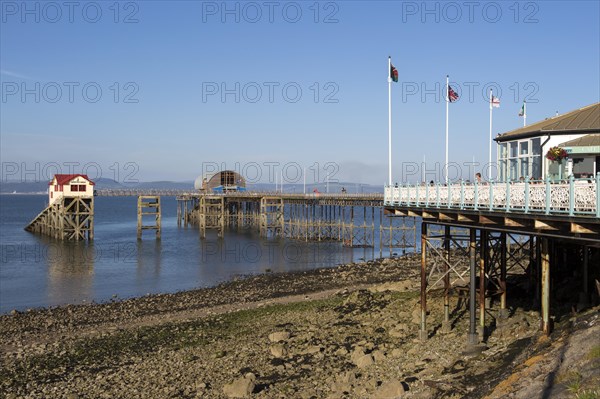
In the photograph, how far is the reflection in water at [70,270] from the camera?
35.5m

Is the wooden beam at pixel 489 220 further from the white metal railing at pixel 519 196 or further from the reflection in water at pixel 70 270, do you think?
the reflection in water at pixel 70 270

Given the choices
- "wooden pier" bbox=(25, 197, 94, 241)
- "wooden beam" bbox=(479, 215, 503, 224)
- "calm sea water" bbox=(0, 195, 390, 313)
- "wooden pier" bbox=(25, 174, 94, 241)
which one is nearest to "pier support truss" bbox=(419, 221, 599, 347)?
"wooden beam" bbox=(479, 215, 503, 224)

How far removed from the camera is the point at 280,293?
114 feet

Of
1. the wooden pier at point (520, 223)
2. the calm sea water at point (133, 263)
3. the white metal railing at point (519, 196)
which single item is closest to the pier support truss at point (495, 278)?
the wooden pier at point (520, 223)

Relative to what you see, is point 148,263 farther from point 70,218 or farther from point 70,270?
point 70,218

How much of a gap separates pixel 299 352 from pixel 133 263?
107ft

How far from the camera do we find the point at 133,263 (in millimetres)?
49312

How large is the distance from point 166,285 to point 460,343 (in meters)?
24.8

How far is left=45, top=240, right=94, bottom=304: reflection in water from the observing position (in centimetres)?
3550

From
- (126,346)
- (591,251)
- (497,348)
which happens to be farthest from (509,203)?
(126,346)

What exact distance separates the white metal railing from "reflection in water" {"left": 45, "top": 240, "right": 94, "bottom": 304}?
2270cm

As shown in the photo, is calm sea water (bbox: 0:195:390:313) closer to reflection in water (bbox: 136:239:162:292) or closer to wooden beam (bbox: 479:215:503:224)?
reflection in water (bbox: 136:239:162:292)

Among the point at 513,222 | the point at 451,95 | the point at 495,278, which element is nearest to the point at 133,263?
the point at 451,95

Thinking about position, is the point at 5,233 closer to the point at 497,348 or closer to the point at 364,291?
the point at 364,291
